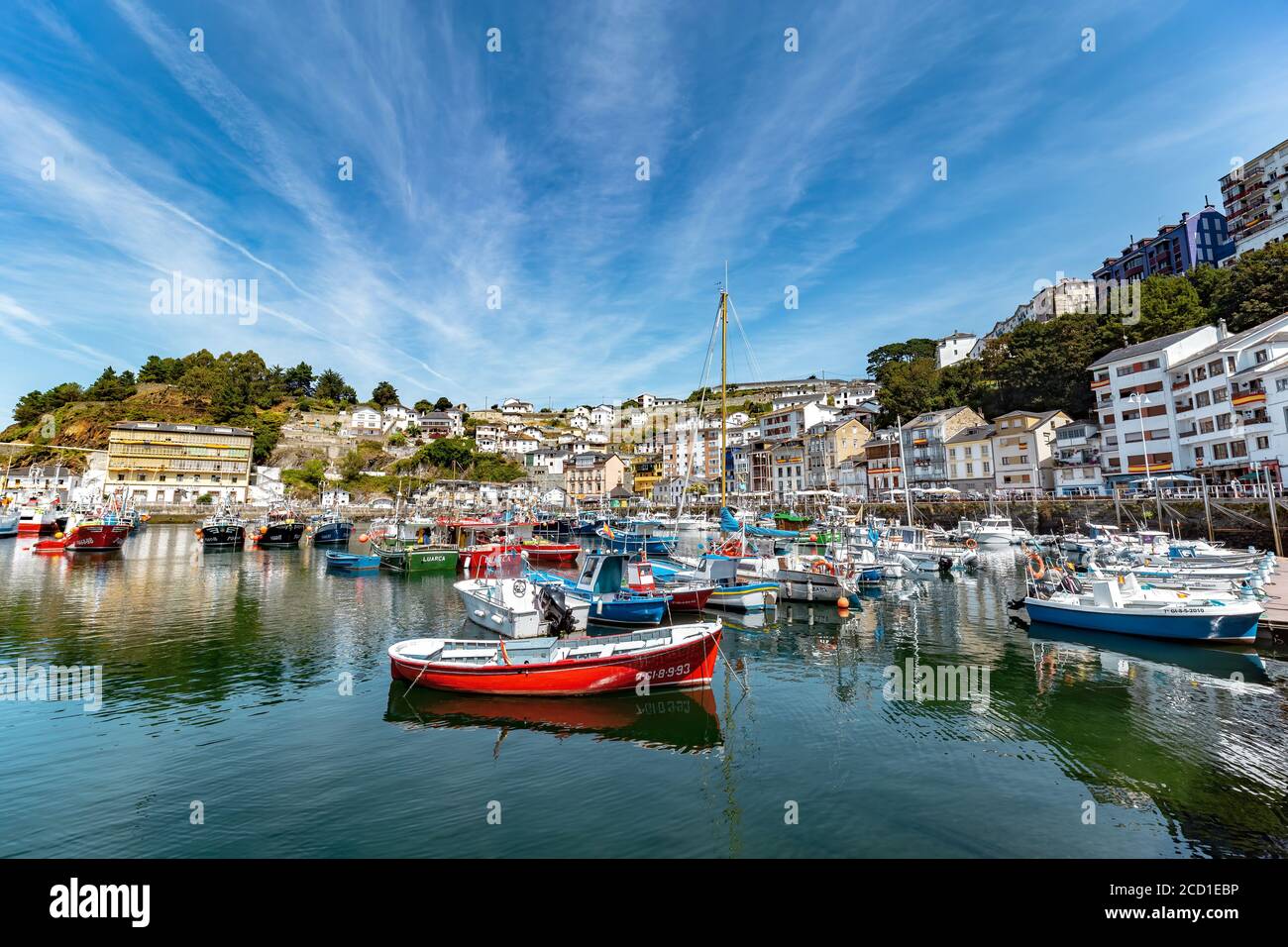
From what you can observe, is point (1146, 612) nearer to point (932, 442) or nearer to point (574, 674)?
point (574, 674)

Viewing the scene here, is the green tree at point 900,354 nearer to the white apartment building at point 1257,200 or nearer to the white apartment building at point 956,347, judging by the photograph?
the white apartment building at point 956,347

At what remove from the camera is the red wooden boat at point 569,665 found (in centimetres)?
1320

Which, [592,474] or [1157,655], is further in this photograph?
[592,474]

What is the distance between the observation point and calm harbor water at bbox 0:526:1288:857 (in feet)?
25.7

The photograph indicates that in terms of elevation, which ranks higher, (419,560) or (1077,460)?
(1077,460)

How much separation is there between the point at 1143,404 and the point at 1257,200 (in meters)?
46.9

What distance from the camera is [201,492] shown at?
97500mm

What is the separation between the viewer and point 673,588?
22656 mm

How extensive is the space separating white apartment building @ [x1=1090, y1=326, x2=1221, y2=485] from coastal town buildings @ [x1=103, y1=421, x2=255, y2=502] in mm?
121916

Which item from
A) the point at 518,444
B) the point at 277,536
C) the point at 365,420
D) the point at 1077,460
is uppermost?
the point at 365,420

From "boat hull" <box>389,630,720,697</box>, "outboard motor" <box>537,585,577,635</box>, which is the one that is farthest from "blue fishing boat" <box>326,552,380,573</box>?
"boat hull" <box>389,630,720,697</box>

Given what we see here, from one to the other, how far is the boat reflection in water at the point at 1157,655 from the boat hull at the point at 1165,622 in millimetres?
263

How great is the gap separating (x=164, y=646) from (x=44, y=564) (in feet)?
109

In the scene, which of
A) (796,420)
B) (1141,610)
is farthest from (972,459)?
(1141,610)
